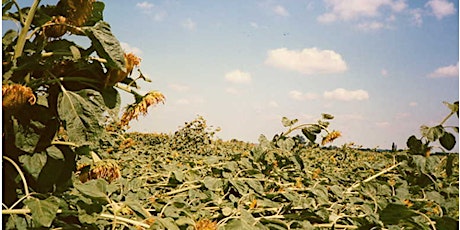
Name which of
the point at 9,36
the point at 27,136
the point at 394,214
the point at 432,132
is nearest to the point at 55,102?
the point at 27,136

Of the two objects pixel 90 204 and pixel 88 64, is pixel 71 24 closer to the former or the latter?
pixel 88 64

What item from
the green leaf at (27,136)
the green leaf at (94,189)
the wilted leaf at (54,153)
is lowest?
the green leaf at (94,189)

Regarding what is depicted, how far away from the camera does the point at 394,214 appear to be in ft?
4.49

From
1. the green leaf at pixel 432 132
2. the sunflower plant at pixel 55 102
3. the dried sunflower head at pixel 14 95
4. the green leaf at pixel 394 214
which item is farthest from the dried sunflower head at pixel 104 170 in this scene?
the green leaf at pixel 432 132

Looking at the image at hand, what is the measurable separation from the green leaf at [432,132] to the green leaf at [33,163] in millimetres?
1419

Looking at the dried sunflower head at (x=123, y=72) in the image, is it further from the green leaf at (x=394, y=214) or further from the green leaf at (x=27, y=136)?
the green leaf at (x=394, y=214)

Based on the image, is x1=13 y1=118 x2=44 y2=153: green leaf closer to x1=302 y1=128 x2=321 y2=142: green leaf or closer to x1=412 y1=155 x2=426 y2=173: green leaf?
x1=302 y1=128 x2=321 y2=142: green leaf

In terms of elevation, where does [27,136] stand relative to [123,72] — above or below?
below

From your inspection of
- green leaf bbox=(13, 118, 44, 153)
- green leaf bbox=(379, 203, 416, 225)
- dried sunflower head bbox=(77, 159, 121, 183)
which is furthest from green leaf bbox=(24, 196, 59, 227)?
green leaf bbox=(379, 203, 416, 225)

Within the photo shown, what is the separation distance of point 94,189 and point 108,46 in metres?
0.33

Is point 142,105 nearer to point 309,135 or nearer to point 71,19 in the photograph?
point 71,19

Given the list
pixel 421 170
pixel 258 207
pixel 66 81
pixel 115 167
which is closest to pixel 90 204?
pixel 115 167

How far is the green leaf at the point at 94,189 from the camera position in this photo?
96 centimetres

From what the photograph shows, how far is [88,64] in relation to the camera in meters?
0.94
